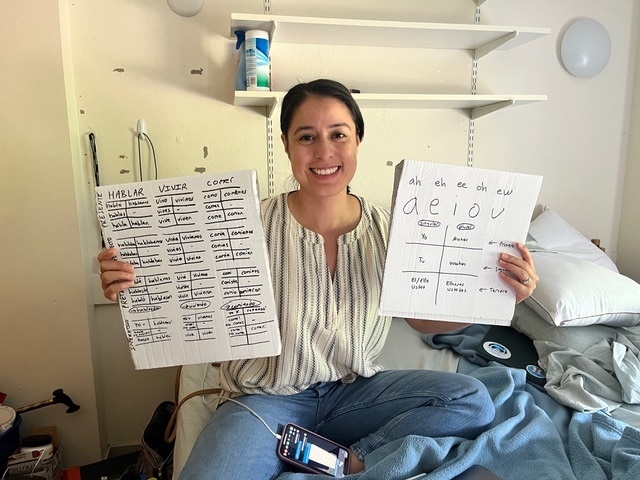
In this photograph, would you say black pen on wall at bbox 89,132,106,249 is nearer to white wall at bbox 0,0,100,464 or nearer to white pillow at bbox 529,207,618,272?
white wall at bbox 0,0,100,464

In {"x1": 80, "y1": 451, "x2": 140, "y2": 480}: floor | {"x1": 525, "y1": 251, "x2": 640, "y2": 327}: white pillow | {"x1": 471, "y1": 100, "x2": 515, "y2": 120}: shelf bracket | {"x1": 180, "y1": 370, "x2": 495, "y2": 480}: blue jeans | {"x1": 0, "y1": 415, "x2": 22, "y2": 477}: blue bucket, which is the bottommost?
{"x1": 80, "y1": 451, "x2": 140, "y2": 480}: floor

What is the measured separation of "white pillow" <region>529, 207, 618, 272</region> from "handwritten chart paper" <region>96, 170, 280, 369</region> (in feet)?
4.22

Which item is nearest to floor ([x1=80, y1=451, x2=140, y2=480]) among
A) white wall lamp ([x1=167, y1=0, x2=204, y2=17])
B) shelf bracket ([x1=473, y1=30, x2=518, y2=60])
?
white wall lamp ([x1=167, y1=0, x2=204, y2=17])

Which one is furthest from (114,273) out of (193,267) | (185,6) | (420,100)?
(420,100)

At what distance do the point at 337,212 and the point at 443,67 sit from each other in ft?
3.05

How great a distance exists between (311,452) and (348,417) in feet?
0.50

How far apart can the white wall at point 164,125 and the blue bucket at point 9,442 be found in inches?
4.6

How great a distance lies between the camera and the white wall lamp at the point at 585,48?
6.07 ft

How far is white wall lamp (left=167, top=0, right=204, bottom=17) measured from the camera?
157 cm

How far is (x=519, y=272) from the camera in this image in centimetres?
99

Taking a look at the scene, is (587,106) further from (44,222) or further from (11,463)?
(11,463)

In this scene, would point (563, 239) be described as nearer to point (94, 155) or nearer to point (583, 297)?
point (583, 297)

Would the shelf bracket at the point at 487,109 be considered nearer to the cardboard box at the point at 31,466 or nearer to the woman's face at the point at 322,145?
the woman's face at the point at 322,145

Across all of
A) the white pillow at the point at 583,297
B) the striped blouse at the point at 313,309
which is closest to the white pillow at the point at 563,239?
the white pillow at the point at 583,297
